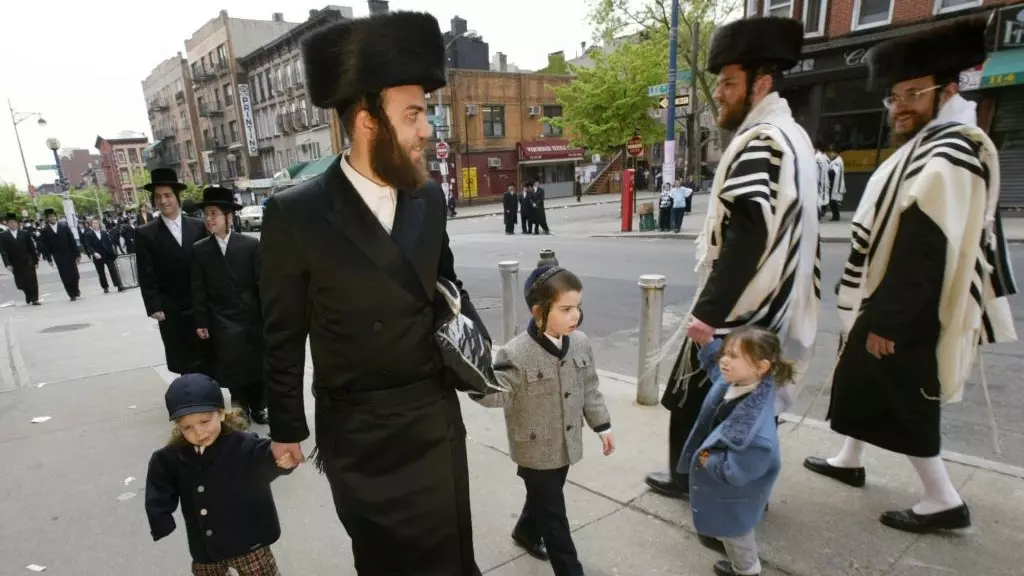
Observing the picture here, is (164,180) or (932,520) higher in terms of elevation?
(164,180)

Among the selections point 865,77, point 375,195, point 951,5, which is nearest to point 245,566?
point 375,195

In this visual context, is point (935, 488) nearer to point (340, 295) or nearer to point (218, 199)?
point (340, 295)

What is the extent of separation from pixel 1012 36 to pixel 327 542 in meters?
18.2

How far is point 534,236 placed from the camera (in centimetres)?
1800

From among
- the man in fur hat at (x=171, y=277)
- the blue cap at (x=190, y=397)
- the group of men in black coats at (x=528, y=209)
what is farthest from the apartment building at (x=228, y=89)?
the blue cap at (x=190, y=397)

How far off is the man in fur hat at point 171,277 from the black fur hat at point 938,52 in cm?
488

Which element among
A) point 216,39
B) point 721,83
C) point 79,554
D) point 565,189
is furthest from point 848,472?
point 216,39

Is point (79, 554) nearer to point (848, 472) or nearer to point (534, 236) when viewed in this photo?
point (848, 472)

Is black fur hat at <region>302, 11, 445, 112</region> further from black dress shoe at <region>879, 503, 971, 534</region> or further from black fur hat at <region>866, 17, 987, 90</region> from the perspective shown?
black dress shoe at <region>879, 503, 971, 534</region>

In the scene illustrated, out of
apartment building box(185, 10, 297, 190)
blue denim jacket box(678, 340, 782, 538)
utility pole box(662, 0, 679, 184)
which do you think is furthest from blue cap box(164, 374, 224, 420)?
apartment building box(185, 10, 297, 190)

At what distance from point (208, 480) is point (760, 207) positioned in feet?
8.24

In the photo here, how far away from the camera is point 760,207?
7.61 feet

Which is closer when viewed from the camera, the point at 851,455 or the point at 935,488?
the point at 935,488

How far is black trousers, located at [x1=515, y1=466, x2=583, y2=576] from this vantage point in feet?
7.82
